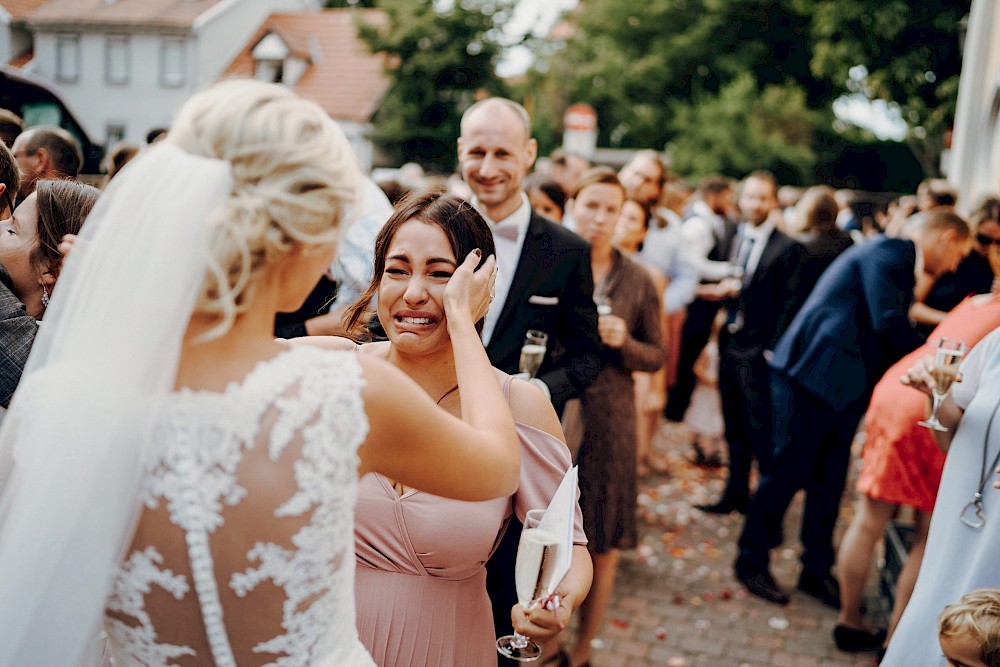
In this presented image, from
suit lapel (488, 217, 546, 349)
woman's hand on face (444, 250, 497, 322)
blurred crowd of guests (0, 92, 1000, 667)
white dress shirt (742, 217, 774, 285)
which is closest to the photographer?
woman's hand on face (444, 250, 497, 322)

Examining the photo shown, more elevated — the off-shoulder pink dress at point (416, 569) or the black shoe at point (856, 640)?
the off-shoulder pink dress at point (416, 569)

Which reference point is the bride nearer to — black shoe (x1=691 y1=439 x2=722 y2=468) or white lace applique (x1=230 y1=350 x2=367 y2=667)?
white lace applique (x1=230 y1=350 x2=367 y2=667)

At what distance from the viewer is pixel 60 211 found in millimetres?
2727

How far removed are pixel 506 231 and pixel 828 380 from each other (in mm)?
2334

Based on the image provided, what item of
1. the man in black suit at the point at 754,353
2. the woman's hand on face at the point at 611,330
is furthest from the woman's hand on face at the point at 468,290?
the man in black suit at the point at 754,353

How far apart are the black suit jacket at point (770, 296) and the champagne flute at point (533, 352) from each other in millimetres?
3314

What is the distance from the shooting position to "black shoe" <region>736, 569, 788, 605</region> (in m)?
5.15

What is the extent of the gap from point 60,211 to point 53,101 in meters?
4.64

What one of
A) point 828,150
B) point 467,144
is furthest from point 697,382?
point 828,150

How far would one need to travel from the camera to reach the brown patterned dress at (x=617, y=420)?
4.42m

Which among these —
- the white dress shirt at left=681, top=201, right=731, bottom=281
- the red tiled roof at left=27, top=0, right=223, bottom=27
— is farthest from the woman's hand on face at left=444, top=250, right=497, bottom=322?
the red tiled roof at left=27, top=0, right=223, bottom=27

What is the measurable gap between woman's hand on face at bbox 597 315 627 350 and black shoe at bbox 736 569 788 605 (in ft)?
6.45

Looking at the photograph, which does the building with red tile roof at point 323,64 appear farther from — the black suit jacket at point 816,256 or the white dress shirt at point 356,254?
the white dress shirt at point 356,254

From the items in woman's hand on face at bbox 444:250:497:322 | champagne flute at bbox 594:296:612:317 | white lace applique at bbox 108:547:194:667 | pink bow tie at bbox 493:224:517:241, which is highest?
woman's hand on face at bbox 444:250:497:322
